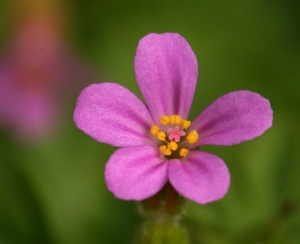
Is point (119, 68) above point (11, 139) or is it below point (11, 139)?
above

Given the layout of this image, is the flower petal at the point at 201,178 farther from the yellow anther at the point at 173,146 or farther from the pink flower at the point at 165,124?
the yellow anther at the point at 173,146

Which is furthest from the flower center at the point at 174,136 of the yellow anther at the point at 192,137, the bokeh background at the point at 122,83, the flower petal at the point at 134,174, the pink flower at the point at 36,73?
the pink flower at the point at 36,73

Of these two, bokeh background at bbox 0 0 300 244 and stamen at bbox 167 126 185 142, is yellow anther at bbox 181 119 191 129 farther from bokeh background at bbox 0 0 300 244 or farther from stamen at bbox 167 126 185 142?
bokeh background at bbox 0 0 300 244

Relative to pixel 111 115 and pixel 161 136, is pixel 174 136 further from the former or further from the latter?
pixel 111 115

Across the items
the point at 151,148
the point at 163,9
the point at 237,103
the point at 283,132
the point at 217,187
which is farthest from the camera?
the point at 163,9

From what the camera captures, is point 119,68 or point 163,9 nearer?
point 119,68

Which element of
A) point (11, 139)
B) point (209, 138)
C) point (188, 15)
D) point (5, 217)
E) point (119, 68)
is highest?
point (188, 15)

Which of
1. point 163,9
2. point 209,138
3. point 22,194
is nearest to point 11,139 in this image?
point 22,194

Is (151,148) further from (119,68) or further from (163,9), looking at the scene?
(163,9)

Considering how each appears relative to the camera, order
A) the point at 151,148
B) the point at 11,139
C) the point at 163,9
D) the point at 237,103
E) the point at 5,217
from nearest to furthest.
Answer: the point at 237,103
the point at 151,148
the point at 5,217
the point at 11,139
the point at 163,9

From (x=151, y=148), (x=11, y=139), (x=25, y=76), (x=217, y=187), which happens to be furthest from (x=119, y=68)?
(x=217, y=187)
